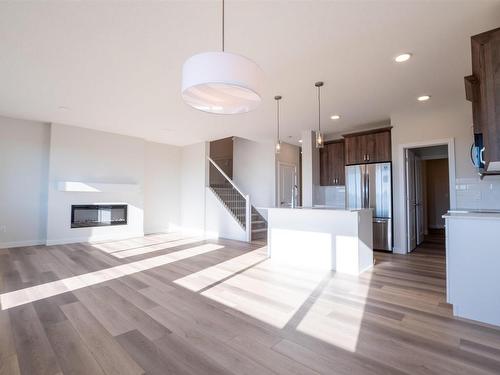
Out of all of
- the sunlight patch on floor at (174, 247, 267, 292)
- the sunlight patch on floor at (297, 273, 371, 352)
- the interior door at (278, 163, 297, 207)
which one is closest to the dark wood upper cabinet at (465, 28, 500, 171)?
the sunlight patch on floor at (297, 273, 371, 352)

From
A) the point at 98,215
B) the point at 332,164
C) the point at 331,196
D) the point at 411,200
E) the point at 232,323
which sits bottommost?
the point at 232,323

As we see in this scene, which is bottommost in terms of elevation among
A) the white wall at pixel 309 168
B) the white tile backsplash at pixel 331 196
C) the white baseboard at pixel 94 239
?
the white baseboard at pixel 94 239

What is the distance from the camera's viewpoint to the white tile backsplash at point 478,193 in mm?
4320

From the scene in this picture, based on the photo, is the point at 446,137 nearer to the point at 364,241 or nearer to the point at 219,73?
the point at 364,241

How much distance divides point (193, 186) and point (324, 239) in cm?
503

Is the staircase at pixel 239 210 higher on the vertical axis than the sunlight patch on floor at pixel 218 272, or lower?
higher

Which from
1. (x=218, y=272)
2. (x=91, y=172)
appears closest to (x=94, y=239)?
(x=91, y=172)

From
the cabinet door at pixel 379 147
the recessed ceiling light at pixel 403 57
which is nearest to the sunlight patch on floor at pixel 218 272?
the cabinet door at pixel 379 147

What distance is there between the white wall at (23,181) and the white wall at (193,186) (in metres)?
3.55

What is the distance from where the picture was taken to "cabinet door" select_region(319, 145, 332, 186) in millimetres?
6632

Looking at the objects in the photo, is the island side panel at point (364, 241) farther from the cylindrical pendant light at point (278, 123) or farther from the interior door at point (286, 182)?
the interior door at point (286, 182)

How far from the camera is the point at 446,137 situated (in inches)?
190

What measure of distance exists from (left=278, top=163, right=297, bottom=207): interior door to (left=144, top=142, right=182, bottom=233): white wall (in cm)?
333

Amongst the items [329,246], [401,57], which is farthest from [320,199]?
[401,57]
